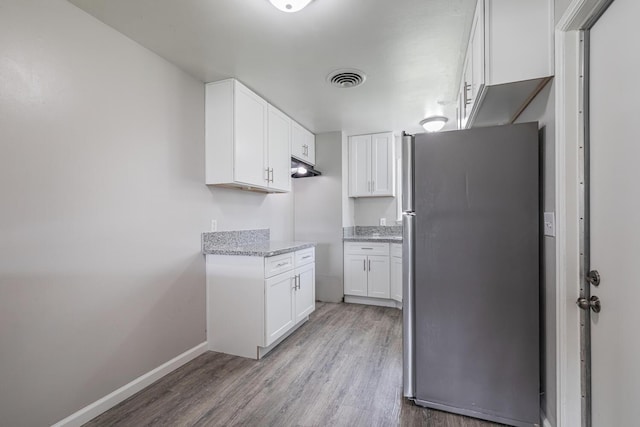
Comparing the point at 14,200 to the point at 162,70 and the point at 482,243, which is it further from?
the point at 482,243

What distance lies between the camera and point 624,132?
103 cm

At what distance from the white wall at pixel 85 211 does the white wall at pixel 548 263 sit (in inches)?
98.1

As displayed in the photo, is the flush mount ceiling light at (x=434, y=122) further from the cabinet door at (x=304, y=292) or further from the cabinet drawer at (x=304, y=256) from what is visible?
the cabinet door at (x=304, y=292)

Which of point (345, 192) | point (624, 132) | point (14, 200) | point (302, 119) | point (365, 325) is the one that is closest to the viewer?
point (624, 132)

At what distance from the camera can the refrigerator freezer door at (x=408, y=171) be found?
6.02 feet

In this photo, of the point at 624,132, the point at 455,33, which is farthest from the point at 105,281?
the point at 455,33

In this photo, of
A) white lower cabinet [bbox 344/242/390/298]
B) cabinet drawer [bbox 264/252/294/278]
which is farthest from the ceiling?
white lower cabinet [bbox 344/242/390/298]

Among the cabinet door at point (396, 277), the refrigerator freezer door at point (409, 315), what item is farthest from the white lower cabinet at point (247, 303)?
the cabinet door at point (396, 277)

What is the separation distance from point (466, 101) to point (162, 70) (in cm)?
233

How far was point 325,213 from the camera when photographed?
13.5ft

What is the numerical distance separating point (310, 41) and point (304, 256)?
197cm

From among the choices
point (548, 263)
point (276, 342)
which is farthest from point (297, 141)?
point (548, 263)

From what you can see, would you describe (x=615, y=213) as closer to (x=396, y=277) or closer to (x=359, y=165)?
(x=396, y=277)

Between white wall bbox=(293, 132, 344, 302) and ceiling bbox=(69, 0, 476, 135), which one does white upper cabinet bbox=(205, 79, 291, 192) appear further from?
white wall bbox=(293, 132, 344, 302)
